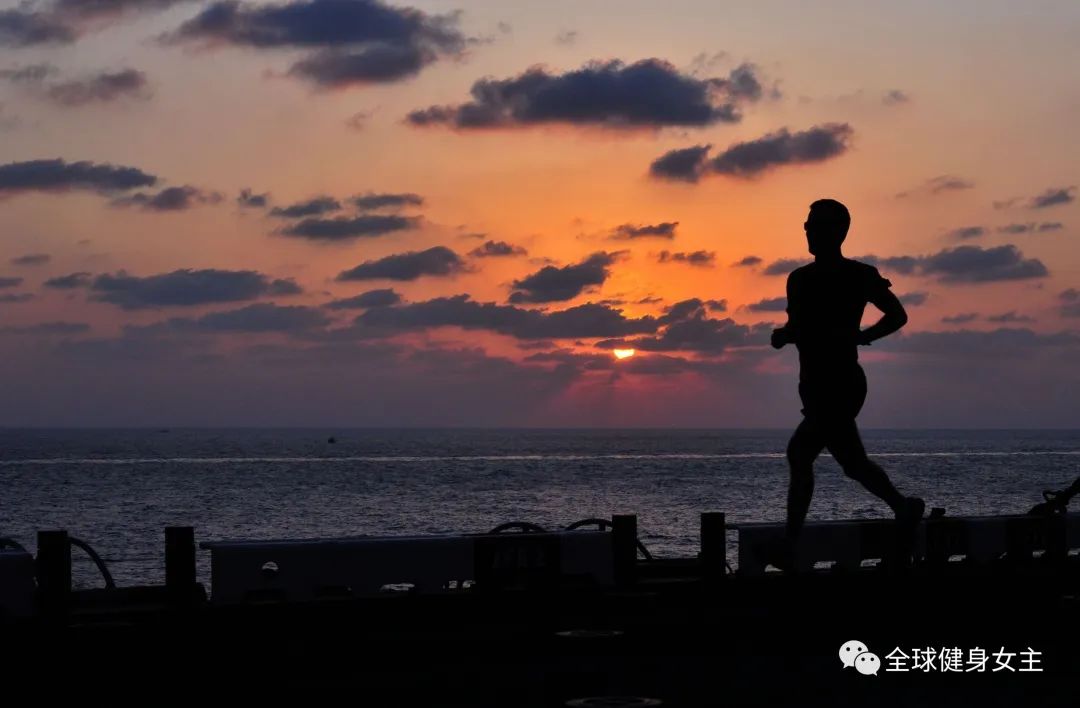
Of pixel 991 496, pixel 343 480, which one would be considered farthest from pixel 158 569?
pixel 343 480

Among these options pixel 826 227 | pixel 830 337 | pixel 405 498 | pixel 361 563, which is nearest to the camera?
pixel 830 337

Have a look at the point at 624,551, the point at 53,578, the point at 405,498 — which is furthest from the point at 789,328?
the point at 405,498

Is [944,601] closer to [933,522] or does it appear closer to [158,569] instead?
[933,522]

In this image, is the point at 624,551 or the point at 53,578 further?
the point at 624,551

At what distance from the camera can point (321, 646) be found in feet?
30.8

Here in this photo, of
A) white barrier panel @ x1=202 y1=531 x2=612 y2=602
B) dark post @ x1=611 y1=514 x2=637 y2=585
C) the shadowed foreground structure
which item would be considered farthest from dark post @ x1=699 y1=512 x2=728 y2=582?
white barrier panel @ x1=202 y1=531 x2=612 y2=602

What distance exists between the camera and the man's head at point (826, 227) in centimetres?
1107

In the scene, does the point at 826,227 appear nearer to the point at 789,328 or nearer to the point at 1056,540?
the point at 789,328

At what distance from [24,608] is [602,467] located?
616 feet

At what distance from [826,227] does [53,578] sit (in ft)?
20.2

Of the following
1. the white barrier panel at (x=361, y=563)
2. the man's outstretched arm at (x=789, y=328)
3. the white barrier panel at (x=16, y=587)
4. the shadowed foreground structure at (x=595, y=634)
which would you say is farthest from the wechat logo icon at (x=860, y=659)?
the white barrier panel at (x=16, y=587)

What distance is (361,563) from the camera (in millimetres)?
11312

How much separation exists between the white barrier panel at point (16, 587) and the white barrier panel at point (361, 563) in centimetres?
134

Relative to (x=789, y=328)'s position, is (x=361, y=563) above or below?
below
